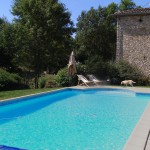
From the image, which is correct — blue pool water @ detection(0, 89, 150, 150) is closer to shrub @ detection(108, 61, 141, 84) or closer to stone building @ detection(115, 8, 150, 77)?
shrub @ detection(108, 61, 141, 84)

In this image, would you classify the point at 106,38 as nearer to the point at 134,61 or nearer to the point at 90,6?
the point at 90,6

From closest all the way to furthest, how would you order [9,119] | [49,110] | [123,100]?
[9,119] → [49,110] → [123,100]

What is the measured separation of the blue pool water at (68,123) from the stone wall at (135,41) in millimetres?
→ 7871

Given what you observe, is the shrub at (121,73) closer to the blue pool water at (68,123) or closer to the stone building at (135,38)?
the stone building at (135,38)

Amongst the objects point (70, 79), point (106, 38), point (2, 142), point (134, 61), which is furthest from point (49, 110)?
point (106, 38)

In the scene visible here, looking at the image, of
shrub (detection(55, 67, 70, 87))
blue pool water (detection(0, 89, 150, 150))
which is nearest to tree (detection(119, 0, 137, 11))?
shrub (detection(55, 67, 70, 87))

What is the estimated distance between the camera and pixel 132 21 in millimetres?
21203

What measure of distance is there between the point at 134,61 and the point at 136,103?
361 inches

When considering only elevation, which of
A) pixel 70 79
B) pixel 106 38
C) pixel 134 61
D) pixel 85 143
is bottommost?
pixel 85 143

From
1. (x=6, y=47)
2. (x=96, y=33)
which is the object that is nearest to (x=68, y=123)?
(x=6, y=47)

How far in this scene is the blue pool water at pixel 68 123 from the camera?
6316mm

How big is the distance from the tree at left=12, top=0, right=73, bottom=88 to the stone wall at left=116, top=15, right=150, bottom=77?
4561 mm

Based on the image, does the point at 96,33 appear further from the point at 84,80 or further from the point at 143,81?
the point at 84,80

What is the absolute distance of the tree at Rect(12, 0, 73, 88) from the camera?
20.0m
